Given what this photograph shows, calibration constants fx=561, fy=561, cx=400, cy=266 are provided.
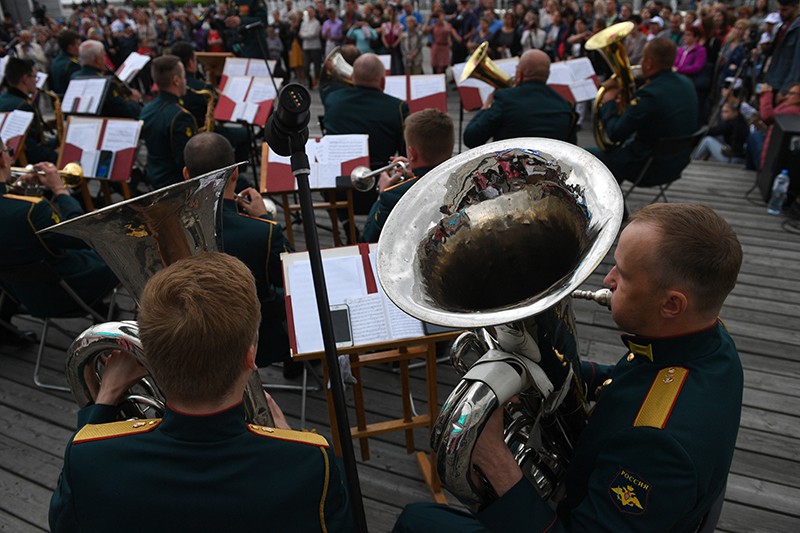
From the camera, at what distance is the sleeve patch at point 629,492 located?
4.06ft

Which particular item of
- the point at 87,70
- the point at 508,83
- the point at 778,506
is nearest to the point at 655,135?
the point at 508,83

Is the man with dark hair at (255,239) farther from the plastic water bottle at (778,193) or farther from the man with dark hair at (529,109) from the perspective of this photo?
the plastic water bottle at (778,193)

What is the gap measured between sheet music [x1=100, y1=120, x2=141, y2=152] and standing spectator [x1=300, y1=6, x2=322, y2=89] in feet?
25.7

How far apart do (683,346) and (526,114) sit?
3.42 m

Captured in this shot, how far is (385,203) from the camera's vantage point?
116 inches

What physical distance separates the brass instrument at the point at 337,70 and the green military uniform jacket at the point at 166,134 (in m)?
1.52

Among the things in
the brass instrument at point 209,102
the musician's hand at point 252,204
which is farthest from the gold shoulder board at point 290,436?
the brass instrument at point 209,102

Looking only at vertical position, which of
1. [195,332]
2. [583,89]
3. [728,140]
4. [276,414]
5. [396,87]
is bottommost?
[728,140]

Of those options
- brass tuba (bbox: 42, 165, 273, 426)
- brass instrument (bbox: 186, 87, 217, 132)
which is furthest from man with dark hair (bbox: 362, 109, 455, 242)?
brass instrument (bbox: 186, 87, 217, 132)

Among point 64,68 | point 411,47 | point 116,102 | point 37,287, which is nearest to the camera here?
point 37,287

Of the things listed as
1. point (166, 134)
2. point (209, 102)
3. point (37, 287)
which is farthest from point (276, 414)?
point (209, 102)

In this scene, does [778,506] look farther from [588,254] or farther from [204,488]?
[204,488]

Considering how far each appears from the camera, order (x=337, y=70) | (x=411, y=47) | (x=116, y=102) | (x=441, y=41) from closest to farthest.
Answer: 1. (x=337, y=70)
2. (x=116, y=102)
3. (x=441, y=41)
4. (x=411, y=47)

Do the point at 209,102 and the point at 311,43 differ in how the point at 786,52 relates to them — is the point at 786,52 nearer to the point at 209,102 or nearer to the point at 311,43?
the point at 209,102
